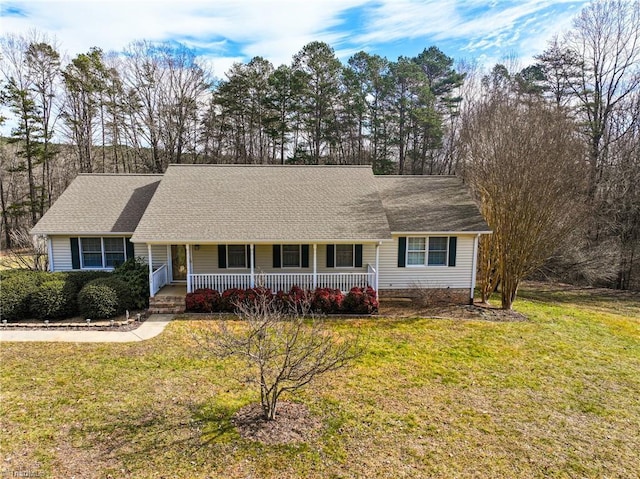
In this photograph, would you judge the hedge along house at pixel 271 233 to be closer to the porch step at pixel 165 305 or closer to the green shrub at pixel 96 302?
the porch step at pixel 165 305

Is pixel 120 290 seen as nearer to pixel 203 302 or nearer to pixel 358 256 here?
pixel 203 302

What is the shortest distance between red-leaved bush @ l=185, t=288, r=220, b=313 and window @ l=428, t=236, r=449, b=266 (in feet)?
28.5

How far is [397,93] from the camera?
31297mm

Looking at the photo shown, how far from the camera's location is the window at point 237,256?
15.0 m

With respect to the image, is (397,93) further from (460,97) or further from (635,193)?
(635,193)

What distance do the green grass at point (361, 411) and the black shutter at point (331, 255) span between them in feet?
14.8

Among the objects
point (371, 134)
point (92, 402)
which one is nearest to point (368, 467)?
point (92, 402)

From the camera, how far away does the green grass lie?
5539 millimetres

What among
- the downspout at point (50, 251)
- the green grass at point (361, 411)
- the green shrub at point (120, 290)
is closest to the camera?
the green grass at point (361, 411)

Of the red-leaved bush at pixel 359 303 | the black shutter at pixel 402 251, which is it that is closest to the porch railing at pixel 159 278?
the red-leaved bush at pixel 359 303

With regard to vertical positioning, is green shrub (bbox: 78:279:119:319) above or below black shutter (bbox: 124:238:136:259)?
below

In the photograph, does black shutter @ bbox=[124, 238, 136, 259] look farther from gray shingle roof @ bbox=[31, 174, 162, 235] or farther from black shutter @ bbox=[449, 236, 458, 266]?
black shutter @ bbox=[449, 236, 458, 266]

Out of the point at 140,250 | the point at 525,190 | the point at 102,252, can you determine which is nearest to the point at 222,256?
the point at 140,250

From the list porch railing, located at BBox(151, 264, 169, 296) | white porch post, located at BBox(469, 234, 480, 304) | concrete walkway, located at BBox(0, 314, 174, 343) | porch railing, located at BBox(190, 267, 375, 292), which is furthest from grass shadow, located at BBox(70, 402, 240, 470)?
white porch post, located at BBox(469, 234, 480, 304)
